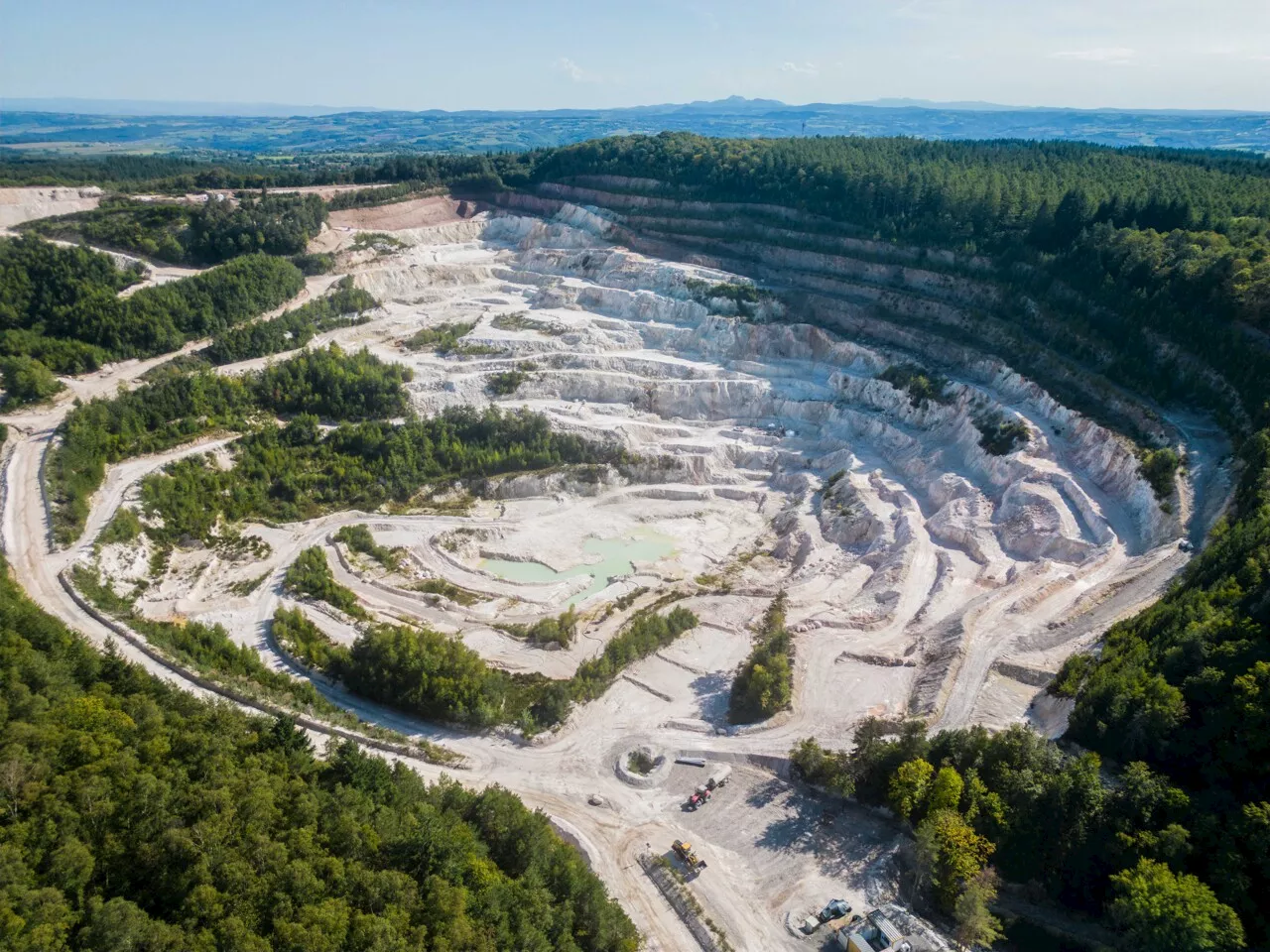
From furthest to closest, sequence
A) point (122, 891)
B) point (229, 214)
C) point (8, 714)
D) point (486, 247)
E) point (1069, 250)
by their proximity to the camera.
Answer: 1. point (486, 247)
2. point (229, 214)
3. point (1069, 250)
4. point (8, 714)
5. point (122, 891)

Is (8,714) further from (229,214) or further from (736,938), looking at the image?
(229,214)

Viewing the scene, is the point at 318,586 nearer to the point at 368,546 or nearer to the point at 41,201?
the point at 368,546

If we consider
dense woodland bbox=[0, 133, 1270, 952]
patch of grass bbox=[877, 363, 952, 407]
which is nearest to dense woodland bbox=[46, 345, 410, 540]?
dense woodland bbox=[0, 133, 1270, 952]

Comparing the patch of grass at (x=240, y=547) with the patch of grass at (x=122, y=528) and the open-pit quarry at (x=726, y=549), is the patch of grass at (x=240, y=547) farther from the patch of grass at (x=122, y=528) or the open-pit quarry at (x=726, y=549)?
the patch of grass at (x=122, y=528)

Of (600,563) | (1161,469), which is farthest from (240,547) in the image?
(1161,469)

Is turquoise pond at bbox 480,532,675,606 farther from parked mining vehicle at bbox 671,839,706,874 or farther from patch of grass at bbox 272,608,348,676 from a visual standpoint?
parked mining vehicle at bbox 671,839,706,874

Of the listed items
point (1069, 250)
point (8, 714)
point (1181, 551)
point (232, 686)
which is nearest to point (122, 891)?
point (8, 714)
